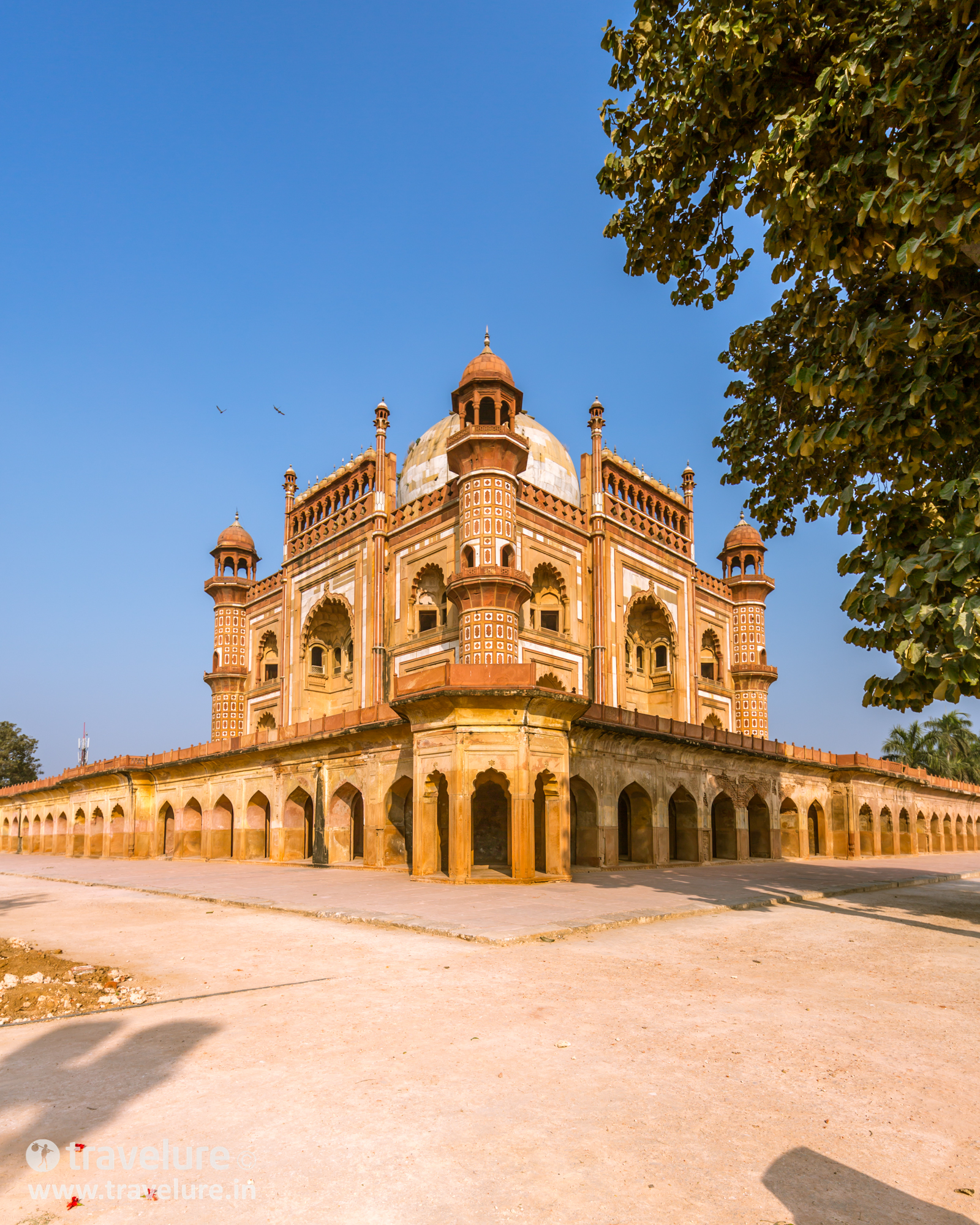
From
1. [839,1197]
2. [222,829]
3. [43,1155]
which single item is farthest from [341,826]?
[839,1197]

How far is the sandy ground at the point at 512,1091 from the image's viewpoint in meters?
3.18

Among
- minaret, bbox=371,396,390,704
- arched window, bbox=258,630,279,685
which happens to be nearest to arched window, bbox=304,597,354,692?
minaret, bbox=371,396,390,704

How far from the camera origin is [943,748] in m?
55.4

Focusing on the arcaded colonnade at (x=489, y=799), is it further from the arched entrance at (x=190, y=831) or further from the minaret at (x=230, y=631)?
the minaret at (x=230, y=631)

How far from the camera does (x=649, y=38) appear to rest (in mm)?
7930

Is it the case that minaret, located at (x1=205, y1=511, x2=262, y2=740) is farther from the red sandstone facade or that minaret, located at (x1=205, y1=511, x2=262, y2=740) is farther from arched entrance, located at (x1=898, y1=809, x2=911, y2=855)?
arched entrance, located at (x1=898, y1=809, x2=911, y2=855)

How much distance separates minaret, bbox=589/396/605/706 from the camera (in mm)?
29984

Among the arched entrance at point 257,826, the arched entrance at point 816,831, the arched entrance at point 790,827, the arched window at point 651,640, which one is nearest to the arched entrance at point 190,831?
the arched entrance at point 257,826

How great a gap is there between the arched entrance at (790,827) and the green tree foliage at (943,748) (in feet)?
93.8

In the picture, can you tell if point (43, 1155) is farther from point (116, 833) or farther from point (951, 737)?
point (951, 737)

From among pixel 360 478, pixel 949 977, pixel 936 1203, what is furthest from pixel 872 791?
pixel 936 1203

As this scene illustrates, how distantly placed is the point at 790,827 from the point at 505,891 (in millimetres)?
18937

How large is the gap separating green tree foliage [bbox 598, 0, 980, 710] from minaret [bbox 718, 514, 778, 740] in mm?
31345

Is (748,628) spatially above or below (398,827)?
above
